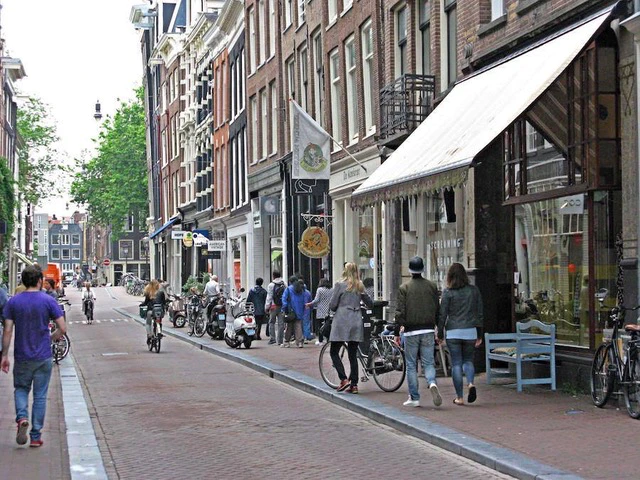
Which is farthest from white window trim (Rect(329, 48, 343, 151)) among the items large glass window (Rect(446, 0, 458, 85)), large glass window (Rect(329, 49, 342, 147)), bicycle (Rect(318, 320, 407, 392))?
bicycle (Rect(318, 320, 407, 392))

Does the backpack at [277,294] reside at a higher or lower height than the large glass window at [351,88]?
lower

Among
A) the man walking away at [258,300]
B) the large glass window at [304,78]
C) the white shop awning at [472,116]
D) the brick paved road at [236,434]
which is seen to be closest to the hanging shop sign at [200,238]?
the large glass window at [304,78]

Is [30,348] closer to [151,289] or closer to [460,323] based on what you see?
[460,323]

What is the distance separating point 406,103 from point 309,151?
6162mm

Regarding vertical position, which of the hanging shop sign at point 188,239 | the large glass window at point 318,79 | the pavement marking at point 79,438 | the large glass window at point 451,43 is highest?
the large glass window at point 318,79

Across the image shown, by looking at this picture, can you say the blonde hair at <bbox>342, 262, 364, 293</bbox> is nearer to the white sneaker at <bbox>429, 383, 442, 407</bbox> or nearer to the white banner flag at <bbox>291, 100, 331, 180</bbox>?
the white sneaker at <bbox>429, 383, 442, 407</bbox>

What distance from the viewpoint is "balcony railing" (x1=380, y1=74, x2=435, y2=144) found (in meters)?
22.2

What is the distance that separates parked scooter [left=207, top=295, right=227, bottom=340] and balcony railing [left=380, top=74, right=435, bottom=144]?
887 cm

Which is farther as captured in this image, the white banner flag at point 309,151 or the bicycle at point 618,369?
the white banner flag at point 309,151

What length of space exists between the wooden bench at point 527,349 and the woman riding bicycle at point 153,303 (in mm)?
12502

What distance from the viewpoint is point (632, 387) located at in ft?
40.3

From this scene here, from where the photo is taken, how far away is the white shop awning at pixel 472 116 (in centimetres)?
1394

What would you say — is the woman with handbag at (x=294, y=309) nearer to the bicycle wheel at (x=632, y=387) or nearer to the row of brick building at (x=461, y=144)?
the row of brick building at (x=461, y=144)

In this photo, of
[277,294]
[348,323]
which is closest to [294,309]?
[277,294]
